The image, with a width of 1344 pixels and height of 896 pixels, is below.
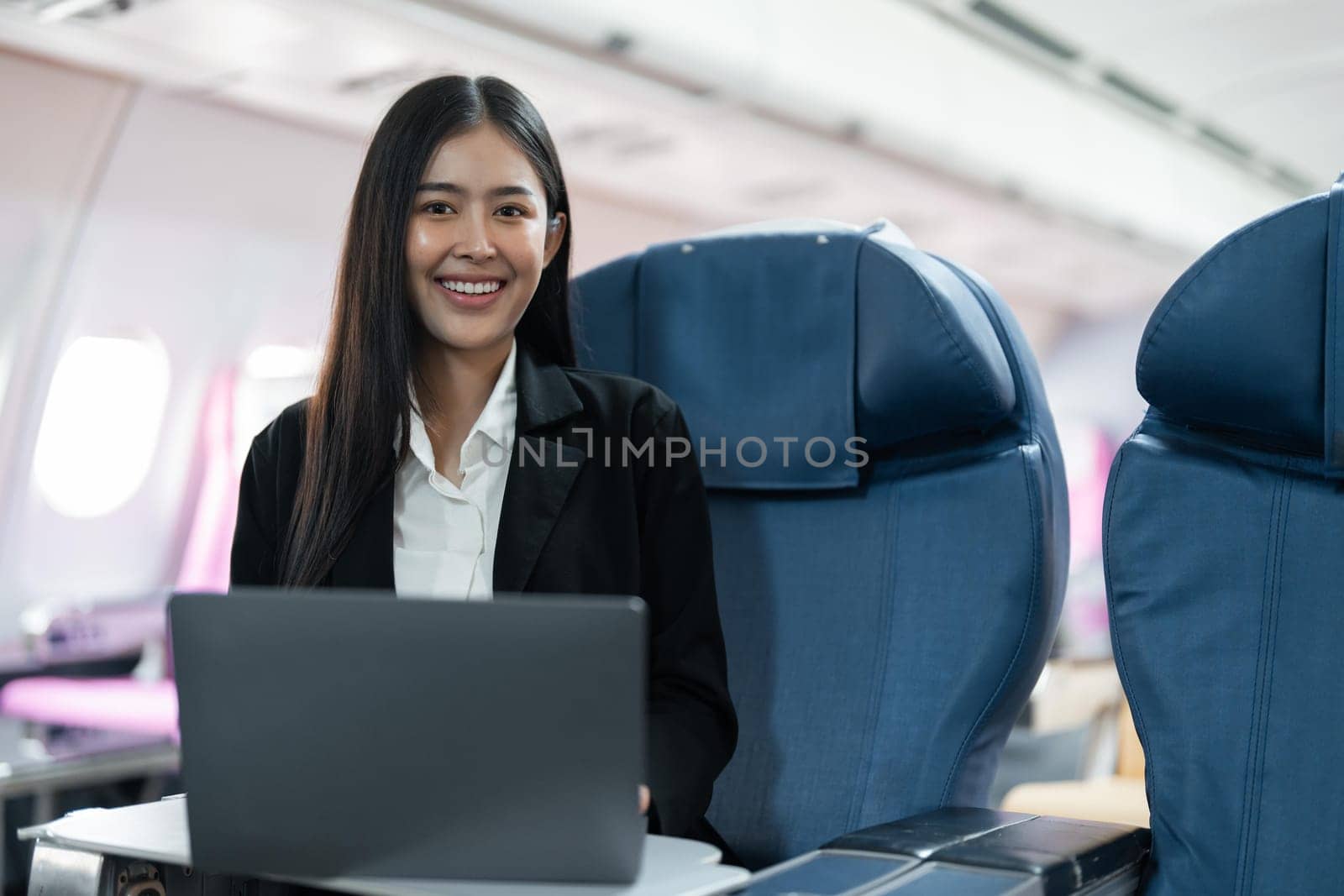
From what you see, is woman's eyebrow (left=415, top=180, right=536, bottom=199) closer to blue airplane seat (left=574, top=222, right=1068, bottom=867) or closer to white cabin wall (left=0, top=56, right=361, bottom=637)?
blue airplane seat (left=574, top=222, right=1068, bottom=867)

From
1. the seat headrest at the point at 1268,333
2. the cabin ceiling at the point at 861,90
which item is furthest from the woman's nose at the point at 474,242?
the cabin ceiling at the point at 861,90

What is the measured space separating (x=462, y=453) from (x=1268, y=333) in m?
0.93

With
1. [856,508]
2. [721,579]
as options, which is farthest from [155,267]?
[856,508]

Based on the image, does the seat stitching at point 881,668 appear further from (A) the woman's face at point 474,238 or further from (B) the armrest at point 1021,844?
(A) the woman's face at point 474,238

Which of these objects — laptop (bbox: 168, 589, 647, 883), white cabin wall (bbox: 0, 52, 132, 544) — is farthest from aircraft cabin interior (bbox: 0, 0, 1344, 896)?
white cabin wall (bbox: 0, 52, 132, 544)

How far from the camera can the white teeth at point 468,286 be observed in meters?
1.61

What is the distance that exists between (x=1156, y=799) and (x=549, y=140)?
1.07m

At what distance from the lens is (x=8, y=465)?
4855 mm

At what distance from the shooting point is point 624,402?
1.67m

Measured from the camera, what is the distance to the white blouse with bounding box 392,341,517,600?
1563mm

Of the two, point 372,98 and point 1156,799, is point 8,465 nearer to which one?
point 372,98

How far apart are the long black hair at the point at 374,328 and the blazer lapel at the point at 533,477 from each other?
0.47 feet

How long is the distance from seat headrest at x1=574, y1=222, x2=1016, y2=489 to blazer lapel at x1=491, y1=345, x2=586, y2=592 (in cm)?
23

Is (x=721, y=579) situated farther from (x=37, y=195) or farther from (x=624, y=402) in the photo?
(x=37, y=195)
